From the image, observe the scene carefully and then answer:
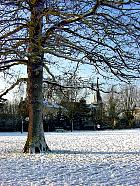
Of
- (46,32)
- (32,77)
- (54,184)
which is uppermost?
(46,32)

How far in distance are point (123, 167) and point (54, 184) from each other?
10.5 ft

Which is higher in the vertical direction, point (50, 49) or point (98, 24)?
point (98, 24)

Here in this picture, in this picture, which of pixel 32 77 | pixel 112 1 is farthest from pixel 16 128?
pixel 112 1

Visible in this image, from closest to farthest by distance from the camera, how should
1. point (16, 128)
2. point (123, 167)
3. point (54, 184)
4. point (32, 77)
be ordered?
point (54, 184)
point (123, 167)
point (32, 77)
point (16, 128)

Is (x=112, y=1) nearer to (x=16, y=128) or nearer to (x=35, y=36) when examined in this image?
(x=35, y=36)

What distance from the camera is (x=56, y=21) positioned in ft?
45.2

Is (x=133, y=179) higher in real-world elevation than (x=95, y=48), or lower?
lower

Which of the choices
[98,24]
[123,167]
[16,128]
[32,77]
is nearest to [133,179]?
[123,167]

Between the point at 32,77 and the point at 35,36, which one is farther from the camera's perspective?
the point at 32,77

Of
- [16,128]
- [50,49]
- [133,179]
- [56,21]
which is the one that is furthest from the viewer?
[16,128]

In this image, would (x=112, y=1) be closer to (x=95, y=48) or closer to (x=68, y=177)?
(x=95, y=48)

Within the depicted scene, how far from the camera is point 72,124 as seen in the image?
53.8 meters

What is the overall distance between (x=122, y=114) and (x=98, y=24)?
49.7 meters

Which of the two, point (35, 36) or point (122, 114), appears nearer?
point (35, 36)
